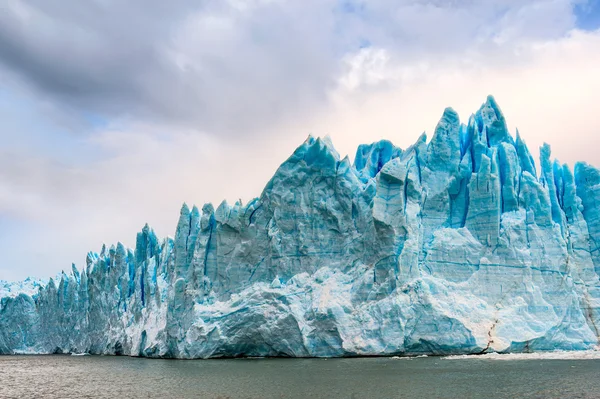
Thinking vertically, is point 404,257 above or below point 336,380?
above

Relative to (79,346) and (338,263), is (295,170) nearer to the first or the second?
(338,263)

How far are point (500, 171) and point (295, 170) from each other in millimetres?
8117

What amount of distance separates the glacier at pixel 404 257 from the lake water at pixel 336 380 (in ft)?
5.12

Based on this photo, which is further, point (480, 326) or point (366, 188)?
point (366, 188)

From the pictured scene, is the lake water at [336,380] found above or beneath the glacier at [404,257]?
beneath

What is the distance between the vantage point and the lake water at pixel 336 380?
13562 mm

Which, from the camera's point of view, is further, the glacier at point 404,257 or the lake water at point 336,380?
the glacier at point 404,257

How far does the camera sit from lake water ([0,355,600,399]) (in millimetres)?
13562

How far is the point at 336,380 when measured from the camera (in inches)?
625

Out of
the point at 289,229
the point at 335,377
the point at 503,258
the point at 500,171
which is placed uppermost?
the point at 500,171

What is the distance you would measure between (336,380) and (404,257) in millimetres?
7687

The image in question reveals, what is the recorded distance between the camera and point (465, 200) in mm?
24391

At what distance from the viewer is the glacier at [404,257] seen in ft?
72.3

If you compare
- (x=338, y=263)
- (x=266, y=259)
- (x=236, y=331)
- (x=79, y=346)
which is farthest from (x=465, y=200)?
(x=79, y=346)
